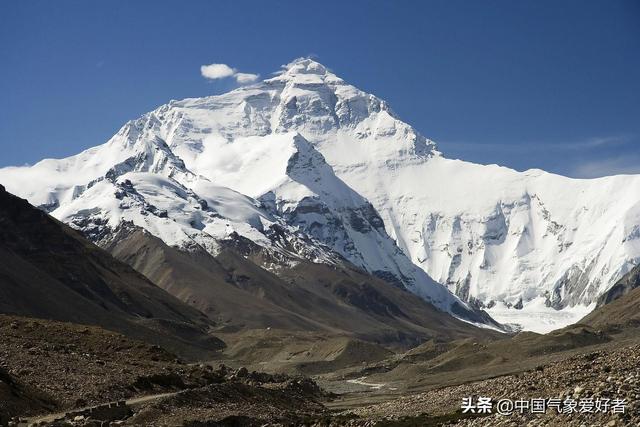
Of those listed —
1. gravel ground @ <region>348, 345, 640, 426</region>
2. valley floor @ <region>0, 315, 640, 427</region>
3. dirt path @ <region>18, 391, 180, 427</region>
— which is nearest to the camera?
gravel ground @ <region>348, 345, 640, 426</region>

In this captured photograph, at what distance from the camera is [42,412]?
7406cm

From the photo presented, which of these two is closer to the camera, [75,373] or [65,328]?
[75,373]

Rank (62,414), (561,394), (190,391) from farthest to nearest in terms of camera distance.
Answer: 1. (190,391)
2. (62,414)
3. (561,394)

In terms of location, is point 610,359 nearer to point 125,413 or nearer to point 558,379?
point 558,379

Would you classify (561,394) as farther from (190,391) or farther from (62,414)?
(190,391)

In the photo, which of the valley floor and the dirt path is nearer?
the valley floor

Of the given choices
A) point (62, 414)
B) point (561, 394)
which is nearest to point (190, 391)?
point (62, 414)

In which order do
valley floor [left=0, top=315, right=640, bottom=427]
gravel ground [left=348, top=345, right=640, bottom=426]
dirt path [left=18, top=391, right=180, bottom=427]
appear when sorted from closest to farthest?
gravel ground [left=348, top=345, right=640, bottom=426]
valley floor [left=0, top=315, right=640, bottom=427]
dirt path [left=18, top=391, right=180, bottom=427]

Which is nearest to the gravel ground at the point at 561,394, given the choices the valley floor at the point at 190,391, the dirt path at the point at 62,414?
the valley floor at the point at 190,391

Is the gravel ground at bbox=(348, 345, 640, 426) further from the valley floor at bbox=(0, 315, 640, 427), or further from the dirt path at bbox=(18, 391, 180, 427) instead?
the dirt path at bbox=(18, 391, 180, 427)

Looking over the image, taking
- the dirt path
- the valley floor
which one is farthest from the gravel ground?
the dirt path

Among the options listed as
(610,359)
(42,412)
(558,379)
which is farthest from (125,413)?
(610,359)

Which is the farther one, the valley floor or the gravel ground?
the valley floor

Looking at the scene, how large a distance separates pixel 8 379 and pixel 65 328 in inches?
1190
